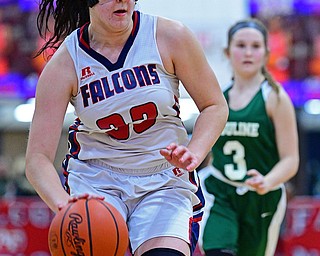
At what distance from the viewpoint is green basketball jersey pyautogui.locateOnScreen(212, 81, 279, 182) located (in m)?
6.28

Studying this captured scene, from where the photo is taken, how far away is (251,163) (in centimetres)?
636

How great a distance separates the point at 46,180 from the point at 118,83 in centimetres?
54

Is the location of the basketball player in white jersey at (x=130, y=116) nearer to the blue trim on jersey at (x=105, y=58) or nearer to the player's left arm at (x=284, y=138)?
the blue trim on jersey at (x=105, y=58)

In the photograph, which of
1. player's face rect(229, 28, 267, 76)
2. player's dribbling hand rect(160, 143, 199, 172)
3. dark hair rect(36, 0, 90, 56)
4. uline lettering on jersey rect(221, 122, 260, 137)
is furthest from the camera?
player's face rect(229, 28, 267, 76)

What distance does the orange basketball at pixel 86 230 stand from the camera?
3705mm

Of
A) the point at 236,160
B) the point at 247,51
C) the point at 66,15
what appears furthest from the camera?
the point at 247,51

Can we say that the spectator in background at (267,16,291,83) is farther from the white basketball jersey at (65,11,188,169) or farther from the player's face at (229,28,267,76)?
the white basketball jersey at (65,11,188,169)

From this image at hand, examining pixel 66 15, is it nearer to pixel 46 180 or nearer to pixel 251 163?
pixel 46 180

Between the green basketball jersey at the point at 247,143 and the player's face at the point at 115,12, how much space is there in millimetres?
2214

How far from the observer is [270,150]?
6.36 metres

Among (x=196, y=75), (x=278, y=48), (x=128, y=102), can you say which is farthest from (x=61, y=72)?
(x=278, y=48)

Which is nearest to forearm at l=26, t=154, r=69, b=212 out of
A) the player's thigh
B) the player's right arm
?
the player's right arm

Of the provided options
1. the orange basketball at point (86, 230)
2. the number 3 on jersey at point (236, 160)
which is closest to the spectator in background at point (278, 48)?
the number 3 on jersey at point (236, 160)

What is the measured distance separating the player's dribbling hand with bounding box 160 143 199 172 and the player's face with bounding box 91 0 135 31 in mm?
675
